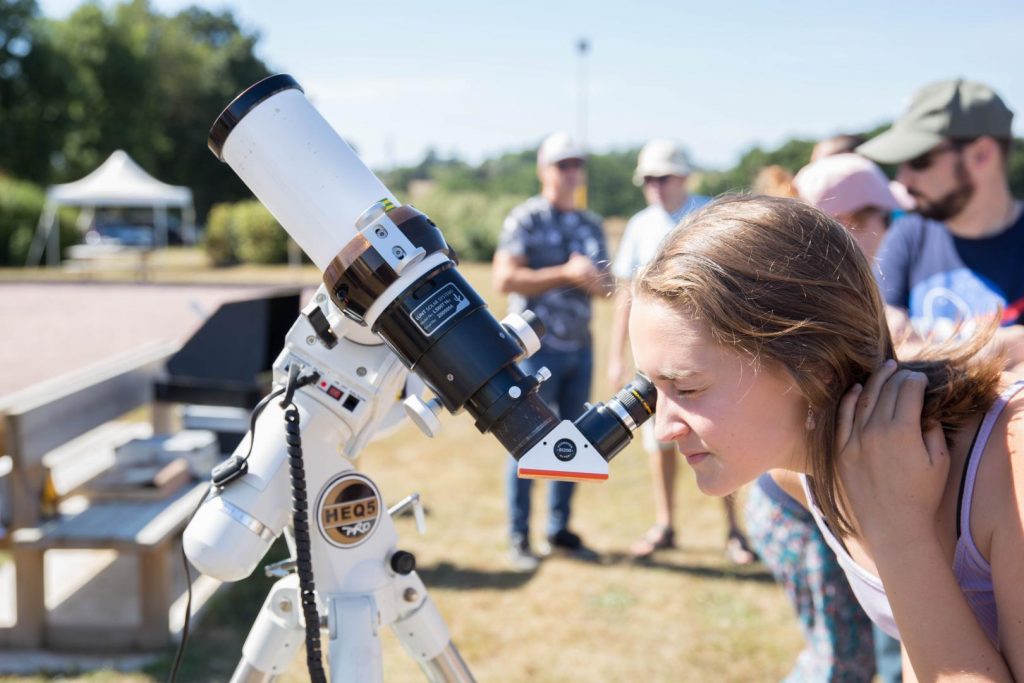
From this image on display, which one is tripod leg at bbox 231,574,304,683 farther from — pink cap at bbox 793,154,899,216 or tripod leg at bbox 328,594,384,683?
pink cap at bbox 793,154,899,216

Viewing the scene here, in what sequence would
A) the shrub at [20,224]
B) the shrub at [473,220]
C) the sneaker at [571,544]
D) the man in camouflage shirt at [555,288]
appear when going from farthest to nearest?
the shrub at [473,220], the shrub at [20,224], the sneaker at [571,544], the man in camouflage shirt at [555,288]

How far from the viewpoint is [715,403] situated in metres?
1.25

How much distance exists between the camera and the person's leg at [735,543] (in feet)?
14.2

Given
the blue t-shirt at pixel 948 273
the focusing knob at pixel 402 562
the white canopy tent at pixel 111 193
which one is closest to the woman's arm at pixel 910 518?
the focusing knob at pixel 402 562

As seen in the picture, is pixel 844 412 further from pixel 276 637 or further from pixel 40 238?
pixel 40 238

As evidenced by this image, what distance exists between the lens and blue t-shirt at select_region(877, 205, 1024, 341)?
8.77ft

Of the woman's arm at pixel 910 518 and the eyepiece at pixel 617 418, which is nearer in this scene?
the woman's arm at pixel 910 518

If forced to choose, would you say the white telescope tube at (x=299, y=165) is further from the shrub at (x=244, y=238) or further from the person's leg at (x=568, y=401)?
the shrub at (x=244, y=238)

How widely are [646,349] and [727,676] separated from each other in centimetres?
245

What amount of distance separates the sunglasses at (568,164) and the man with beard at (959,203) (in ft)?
5.64

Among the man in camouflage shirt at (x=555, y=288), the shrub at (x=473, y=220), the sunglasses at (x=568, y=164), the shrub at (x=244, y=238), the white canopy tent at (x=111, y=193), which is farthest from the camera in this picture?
the shrub at (x=473, y=220)

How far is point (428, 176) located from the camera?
53.7m

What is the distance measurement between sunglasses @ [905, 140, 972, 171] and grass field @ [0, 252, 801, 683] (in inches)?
75.8

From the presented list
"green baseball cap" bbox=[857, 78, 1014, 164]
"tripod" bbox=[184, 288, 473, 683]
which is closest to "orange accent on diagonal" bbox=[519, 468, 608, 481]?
"tripod" bbox=[184, 288, 473, 683]
